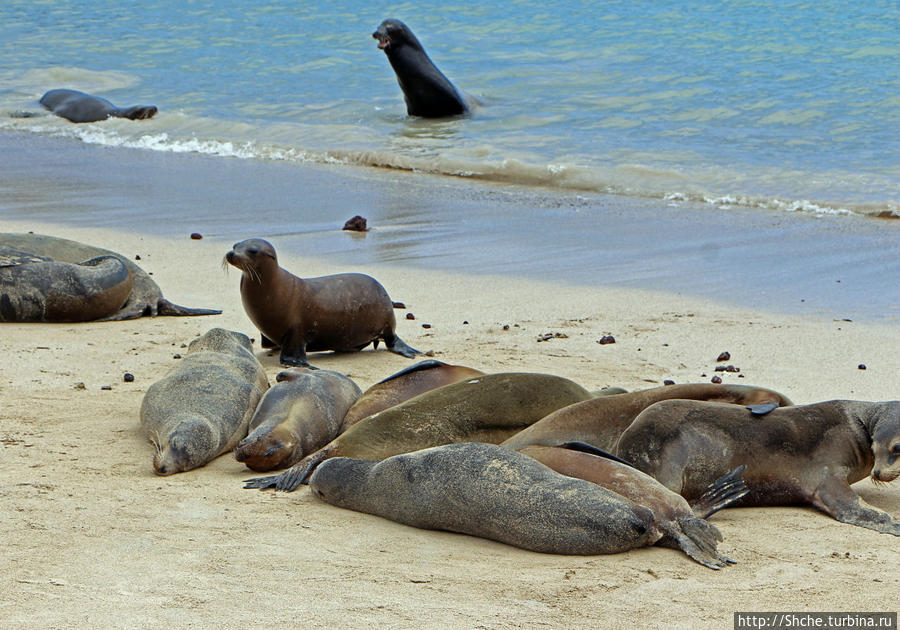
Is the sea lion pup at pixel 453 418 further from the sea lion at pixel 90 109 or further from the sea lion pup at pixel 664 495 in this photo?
the sea lion at pixel 90 109

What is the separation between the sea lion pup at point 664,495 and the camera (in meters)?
3.41

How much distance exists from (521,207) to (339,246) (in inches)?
90.4

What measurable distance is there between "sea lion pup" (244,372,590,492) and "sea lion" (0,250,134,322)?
9.26ft

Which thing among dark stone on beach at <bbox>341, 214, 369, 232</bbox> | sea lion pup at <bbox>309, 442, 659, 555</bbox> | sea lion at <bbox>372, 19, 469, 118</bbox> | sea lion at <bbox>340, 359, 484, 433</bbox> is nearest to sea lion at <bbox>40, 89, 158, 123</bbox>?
sea lion at <bbox>372, 19, 469, 118</bbox>

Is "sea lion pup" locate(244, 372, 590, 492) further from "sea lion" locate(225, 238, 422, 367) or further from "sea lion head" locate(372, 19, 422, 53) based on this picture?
"sea lion head" locate(372, 19, 422, 53)

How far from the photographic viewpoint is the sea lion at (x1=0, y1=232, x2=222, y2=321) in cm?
685

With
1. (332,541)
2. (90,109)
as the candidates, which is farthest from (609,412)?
(90,109)

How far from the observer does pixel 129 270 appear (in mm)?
6984

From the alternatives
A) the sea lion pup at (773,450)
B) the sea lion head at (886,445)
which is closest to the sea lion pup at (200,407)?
the sea lion pup at (773,450)

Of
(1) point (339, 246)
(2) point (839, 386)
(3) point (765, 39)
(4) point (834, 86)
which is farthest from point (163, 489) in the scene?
(3) point (765, 39)

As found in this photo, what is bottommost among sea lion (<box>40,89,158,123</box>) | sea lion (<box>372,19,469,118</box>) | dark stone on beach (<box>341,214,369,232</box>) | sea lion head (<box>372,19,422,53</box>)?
dark stone on beach (<box>341,214,369,232</box>)

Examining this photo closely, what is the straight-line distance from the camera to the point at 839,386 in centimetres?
544

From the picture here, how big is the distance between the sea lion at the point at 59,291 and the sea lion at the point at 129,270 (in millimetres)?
82

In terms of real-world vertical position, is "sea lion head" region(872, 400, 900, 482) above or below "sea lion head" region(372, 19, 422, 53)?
below
